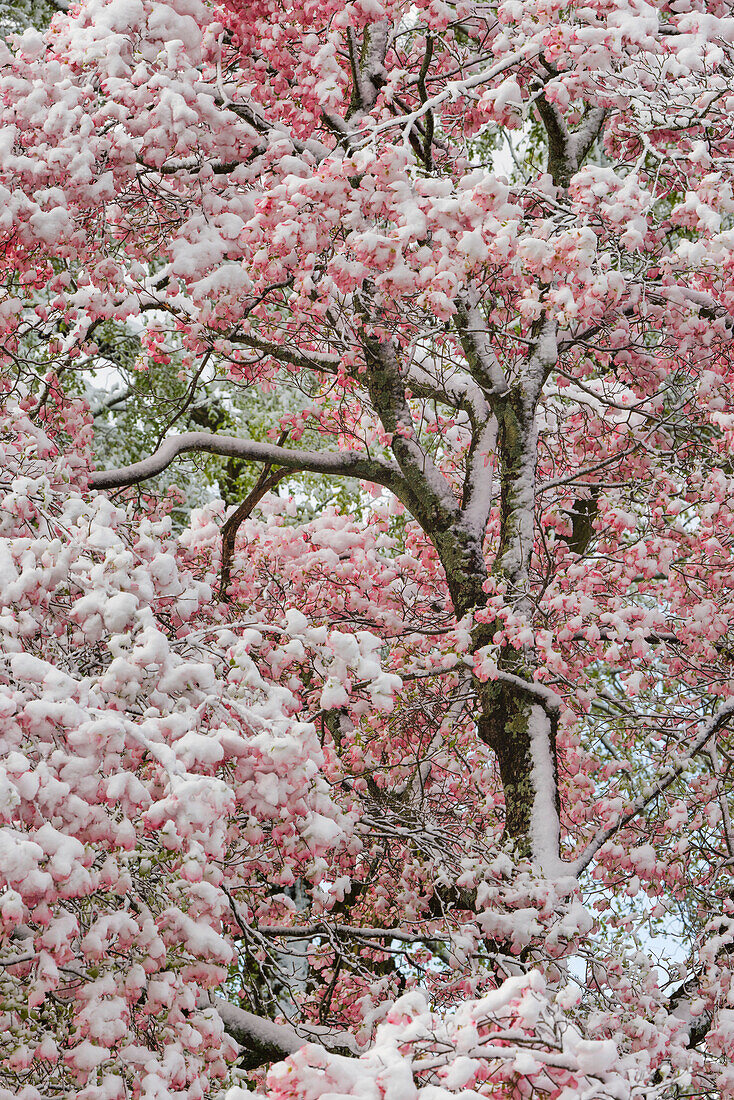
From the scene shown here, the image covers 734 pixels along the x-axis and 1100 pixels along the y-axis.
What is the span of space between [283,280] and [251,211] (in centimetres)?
43

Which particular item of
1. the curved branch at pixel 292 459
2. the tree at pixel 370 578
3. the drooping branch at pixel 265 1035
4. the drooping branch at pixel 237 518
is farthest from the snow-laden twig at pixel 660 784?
the drooping branch at pixel 237 518

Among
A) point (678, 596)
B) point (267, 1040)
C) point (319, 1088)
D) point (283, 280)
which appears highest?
point (283, 280)

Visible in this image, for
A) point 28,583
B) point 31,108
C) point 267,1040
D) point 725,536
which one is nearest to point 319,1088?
point 28,583

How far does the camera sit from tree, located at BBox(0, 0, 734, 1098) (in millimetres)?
3246

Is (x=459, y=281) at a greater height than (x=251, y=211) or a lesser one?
lesser

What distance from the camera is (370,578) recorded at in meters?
7.98

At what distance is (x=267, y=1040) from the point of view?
5.39 metres

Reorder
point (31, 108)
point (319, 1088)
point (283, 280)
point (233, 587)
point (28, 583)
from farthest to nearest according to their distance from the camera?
point (233, 587), point (283, 280), point (31, 108), point (28, 583), point (319, 1088)

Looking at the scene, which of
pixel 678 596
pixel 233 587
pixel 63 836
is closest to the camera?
pixel 63 836

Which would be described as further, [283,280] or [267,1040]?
[283,280]

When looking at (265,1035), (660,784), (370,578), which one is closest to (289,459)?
(370,578)

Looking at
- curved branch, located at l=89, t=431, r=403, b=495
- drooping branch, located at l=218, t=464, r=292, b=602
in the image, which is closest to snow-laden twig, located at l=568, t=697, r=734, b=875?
curved branch, located at l=89, t=431, r=403, b=495

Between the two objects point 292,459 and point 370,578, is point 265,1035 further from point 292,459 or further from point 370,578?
point 292,459

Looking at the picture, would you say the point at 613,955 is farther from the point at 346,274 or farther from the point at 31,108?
the point at 31,108
